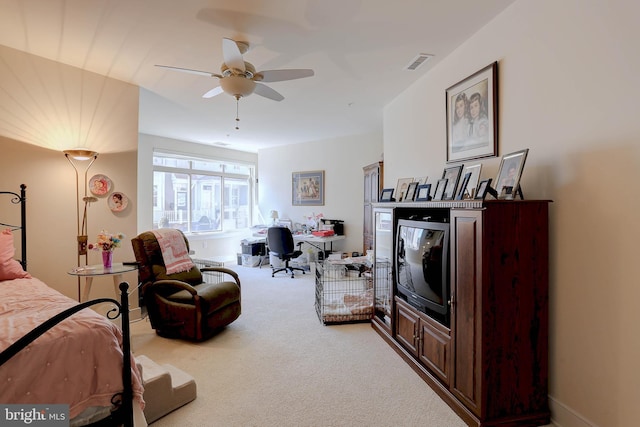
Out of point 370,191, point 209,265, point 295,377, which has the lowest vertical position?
point 295,377

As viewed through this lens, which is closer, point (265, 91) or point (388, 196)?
point (265, 91)

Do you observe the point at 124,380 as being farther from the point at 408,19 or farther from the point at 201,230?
the point at 201,230

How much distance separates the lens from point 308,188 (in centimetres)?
702

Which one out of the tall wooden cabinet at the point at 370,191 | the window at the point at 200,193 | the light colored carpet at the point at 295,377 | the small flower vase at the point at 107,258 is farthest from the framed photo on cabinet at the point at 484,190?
the window at the point at 200,193

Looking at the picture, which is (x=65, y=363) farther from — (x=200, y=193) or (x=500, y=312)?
(x=200, y=193)

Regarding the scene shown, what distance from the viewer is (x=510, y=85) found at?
7.15 feet

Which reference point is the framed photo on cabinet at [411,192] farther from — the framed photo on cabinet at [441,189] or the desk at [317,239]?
the desk at [317,239]

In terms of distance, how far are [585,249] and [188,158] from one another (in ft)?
23.6

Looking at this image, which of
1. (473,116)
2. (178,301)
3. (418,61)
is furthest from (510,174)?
(178,301)

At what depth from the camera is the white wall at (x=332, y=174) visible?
623cm

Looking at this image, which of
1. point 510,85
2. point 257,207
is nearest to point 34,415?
point 510,85

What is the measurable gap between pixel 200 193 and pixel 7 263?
507cm

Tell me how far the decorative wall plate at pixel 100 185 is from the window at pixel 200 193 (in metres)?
3.25

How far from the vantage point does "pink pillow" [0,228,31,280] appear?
2320 mm
